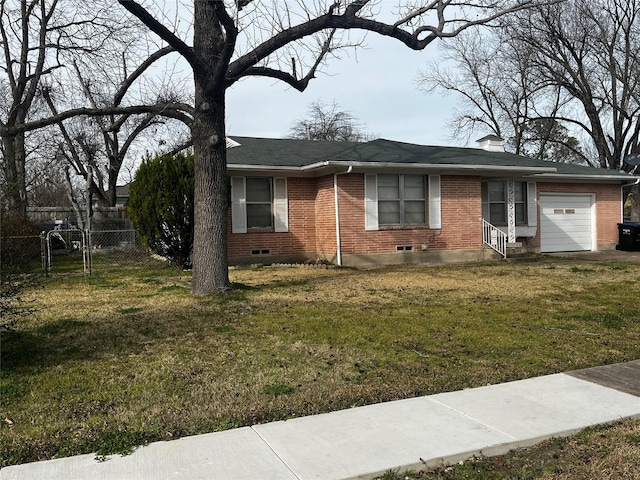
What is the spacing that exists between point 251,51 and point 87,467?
317 inches

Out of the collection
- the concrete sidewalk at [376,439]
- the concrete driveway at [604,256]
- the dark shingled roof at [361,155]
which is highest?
the dark shingled roof at [361,155]

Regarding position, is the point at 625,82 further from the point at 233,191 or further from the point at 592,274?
the point at 233,191

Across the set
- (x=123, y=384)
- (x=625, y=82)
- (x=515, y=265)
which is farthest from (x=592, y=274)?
(x=625, y=82)

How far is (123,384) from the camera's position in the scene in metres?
4.97

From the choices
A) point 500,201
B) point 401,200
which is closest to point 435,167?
point 401,200

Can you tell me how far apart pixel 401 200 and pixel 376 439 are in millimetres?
12485

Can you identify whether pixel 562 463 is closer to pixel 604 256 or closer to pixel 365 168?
pixel 365 168

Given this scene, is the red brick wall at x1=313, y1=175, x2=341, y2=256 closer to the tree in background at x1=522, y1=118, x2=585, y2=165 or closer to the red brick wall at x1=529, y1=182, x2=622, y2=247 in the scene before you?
the red brick wall at x1=529, y1=182, x2=622, y2=247

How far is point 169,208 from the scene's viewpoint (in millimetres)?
13883

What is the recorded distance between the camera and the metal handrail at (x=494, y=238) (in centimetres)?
1698

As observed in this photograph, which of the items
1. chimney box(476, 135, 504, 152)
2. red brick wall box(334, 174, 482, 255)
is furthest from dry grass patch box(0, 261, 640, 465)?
chimney box(476, 135, 504, 152)

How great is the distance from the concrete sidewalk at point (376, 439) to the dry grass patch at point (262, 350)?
25 centimetres

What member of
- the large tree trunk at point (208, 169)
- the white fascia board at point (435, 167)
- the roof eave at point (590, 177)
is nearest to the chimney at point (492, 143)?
the roof eave at point (590, 177)

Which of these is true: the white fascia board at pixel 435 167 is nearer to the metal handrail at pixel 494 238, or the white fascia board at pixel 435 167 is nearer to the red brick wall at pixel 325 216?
the red brick wall at pixel 325 216
